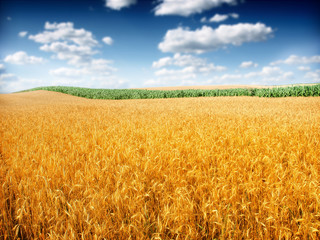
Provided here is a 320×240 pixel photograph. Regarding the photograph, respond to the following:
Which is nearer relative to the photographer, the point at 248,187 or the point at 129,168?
the point at 248,187

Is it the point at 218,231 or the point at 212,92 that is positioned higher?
the point at 212,92

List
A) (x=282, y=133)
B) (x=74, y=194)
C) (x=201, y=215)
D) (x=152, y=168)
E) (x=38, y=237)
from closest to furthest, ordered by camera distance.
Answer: (x=38, y=237) < (x=201, y=215) < (x=74, y=194) < (x=152, y=168) < (x=282, y=133)

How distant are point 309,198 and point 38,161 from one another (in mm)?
4263

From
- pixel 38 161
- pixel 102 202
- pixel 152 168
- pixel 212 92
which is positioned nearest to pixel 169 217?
pixel 102 202

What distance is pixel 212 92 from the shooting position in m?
37.8

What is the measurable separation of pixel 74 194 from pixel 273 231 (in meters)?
2.33

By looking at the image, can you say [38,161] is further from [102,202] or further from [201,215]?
[201,215]

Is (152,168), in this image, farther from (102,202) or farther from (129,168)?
(102,202)

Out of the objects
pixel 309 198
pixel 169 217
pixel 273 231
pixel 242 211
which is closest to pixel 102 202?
pixel 169 217

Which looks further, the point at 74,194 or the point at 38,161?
the point at 38,161

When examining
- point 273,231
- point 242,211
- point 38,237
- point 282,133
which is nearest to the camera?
point 38,237

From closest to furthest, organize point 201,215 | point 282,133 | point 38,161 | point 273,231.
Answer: point 273,231 < point 201,215 < point 38,161 < point 282,133

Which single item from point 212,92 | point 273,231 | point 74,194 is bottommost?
point 273,231

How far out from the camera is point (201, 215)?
2.05 metres
